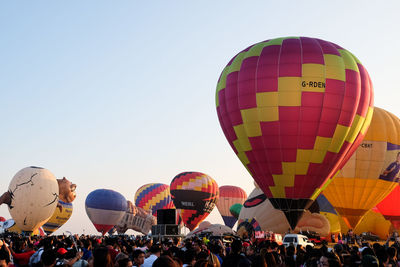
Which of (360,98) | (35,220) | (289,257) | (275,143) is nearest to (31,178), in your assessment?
(35,220)

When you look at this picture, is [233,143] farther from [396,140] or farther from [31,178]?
[31,178]

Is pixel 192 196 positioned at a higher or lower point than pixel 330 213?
lower

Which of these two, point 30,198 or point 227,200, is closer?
point 30,198

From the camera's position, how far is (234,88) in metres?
24.5

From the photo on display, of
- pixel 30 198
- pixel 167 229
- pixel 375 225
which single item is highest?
pixel 167 229

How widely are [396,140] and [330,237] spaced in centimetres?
799

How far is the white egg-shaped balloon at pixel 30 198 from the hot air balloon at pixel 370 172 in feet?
75.4

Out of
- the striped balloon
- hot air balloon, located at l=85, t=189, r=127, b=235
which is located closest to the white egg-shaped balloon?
hot air balloon, located at l=85, t=189, r=127, b=235

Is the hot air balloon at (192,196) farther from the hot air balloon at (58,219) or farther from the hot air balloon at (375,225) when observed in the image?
the hot air balloon at (375,225)

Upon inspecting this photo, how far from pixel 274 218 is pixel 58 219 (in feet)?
115

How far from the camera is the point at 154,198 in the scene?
68.4m

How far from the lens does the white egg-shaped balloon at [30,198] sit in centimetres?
3822

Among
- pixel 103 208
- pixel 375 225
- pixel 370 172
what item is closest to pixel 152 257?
pixel 370 172

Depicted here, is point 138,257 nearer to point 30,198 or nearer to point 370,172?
point 370,172
